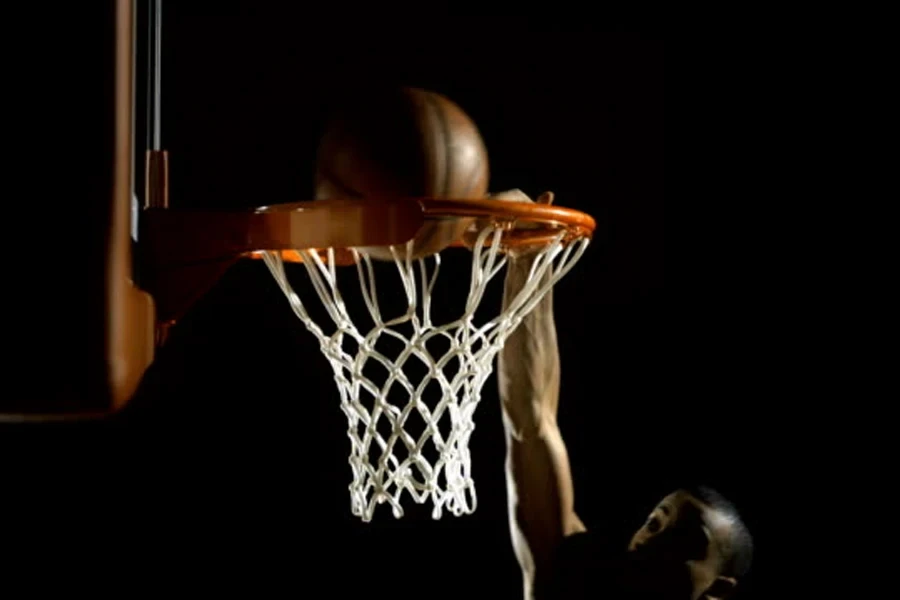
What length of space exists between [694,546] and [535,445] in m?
0.33

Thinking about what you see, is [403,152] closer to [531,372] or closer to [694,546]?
[531,372]

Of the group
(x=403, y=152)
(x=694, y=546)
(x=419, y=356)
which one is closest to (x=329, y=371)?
(x=694, y=546)

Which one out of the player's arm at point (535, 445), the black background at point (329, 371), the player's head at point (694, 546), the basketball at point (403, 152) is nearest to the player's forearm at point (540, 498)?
the player's arm at point (535, 445)

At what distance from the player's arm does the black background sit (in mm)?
412

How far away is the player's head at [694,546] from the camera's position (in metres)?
1.95

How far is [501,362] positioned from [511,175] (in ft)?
2.02

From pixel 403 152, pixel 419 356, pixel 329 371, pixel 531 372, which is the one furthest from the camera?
Result: pixel 329 371

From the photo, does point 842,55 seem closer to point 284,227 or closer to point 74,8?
point 284,227

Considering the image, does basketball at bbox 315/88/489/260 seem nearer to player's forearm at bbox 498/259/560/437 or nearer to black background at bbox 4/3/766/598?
player's forearm at bbox 498/259/560/437

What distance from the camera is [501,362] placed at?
6.45 ft

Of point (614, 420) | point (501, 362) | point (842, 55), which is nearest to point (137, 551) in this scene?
point (501, 362)

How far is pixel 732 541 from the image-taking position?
6.48 ft

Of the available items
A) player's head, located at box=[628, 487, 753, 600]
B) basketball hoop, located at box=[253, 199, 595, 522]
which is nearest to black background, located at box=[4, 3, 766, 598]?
player's head, located at box=[628, 487, 753, 600]

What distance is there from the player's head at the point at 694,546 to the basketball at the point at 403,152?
86 cm
